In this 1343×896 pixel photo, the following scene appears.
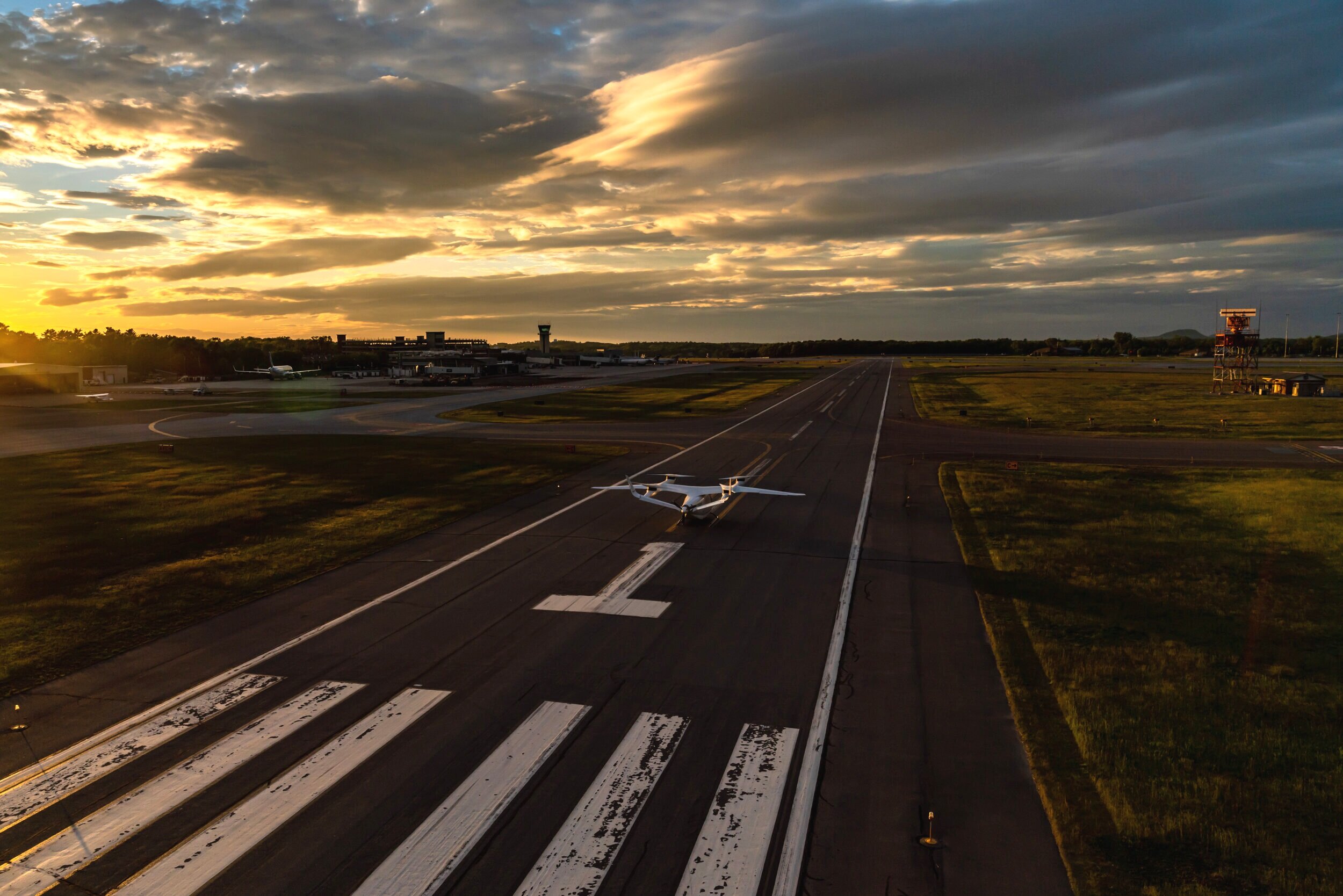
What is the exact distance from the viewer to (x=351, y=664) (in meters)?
16.6

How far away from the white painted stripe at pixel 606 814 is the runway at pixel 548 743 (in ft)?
0.16

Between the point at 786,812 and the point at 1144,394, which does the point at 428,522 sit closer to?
the point at 786,812

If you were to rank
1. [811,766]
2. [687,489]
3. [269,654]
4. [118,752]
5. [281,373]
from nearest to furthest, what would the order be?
[811,766]
[118,752]
[269,654]
[687,489]
[281,373]

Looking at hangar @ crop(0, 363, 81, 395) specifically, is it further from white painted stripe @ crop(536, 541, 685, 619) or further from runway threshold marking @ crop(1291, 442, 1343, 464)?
runway threshold marking @ crop(1291, 442, 1343, 464)

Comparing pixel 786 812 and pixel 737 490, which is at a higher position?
pixel 737 490

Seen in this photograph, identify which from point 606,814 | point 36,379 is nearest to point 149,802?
point 606,814

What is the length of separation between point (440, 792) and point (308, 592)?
1231cm

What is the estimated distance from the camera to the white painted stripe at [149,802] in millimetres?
9961

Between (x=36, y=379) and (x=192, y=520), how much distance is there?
111784 mm

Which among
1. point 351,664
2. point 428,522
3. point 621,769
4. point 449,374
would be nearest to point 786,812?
point 621,769

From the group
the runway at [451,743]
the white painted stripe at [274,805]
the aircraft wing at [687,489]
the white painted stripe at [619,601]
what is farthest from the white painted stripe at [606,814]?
the aircraft wing at [687,489]

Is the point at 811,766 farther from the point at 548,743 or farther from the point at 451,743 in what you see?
the point at 451,743

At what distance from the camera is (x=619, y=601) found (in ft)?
68.0

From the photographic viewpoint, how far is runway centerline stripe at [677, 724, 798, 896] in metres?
9.74
